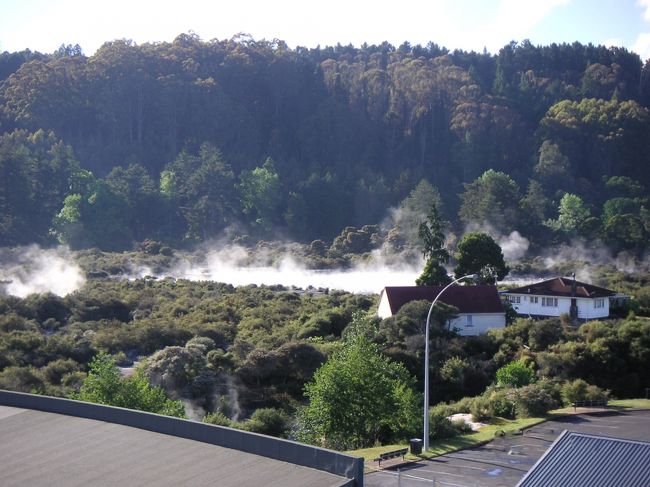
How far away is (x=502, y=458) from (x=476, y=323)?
2500 centimetres

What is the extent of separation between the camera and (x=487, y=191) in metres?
99.8

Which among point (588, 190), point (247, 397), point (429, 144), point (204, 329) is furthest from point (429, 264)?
point (429, 144)

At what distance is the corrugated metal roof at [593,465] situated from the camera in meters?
16.3

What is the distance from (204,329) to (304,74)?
102 meters

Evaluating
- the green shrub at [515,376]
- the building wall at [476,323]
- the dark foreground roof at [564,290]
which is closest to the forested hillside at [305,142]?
the dark foreground roof at [564,290]

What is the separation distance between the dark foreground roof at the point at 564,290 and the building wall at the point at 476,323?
17.6ft

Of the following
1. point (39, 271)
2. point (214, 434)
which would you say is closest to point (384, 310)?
point (214, 434)

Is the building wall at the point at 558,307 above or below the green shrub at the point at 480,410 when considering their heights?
above

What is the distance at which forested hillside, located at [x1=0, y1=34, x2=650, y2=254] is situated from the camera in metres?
104

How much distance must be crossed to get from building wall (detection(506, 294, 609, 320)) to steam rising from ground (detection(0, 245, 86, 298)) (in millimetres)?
35068

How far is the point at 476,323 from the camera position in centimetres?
4919

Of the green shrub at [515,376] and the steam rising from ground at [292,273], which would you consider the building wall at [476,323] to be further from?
the steam rising from ground at [292,273]

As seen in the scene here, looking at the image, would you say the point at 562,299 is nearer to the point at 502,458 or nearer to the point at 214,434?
the point at 502,458

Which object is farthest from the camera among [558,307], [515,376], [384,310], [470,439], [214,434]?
[558,307]
